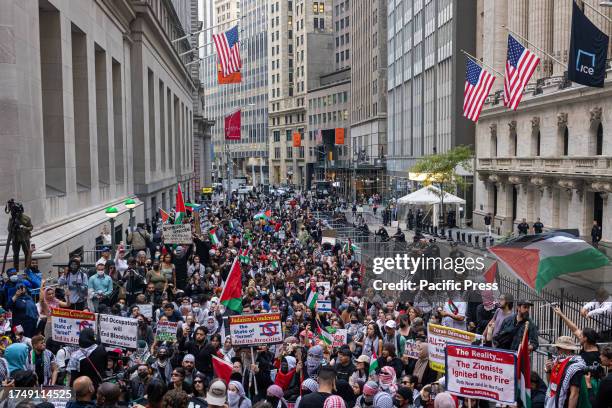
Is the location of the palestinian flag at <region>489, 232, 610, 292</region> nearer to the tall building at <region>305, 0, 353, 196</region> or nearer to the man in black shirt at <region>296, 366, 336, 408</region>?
the man in black shirt at <region>296, 366, 336, 408</region>

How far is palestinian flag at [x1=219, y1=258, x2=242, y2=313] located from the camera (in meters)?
14.8

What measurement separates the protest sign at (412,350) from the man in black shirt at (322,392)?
3.04 metres

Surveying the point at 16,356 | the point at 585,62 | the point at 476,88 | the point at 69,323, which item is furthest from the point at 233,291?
the point at 476,88

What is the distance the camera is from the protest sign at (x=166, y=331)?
12.0 m

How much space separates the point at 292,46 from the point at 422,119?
75.2 meters

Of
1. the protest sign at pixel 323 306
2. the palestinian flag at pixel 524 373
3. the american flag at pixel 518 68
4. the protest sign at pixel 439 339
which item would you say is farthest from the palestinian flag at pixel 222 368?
the american flag at pixel 518 68

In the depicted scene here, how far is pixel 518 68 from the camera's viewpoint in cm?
2830

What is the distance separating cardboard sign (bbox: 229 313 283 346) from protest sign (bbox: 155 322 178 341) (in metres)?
1.33

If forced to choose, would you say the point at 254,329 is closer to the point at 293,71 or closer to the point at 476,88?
the point at 476,88

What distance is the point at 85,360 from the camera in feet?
33.2

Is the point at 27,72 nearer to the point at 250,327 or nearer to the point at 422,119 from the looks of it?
the point at 250,327

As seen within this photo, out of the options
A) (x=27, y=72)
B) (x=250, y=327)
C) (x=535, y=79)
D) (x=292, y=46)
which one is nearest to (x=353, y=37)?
(x=292, y=46)

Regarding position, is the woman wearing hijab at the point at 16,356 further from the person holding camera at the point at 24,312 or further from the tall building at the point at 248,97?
the tall building at the point at 248,97

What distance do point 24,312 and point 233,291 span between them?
4177 millimetres
